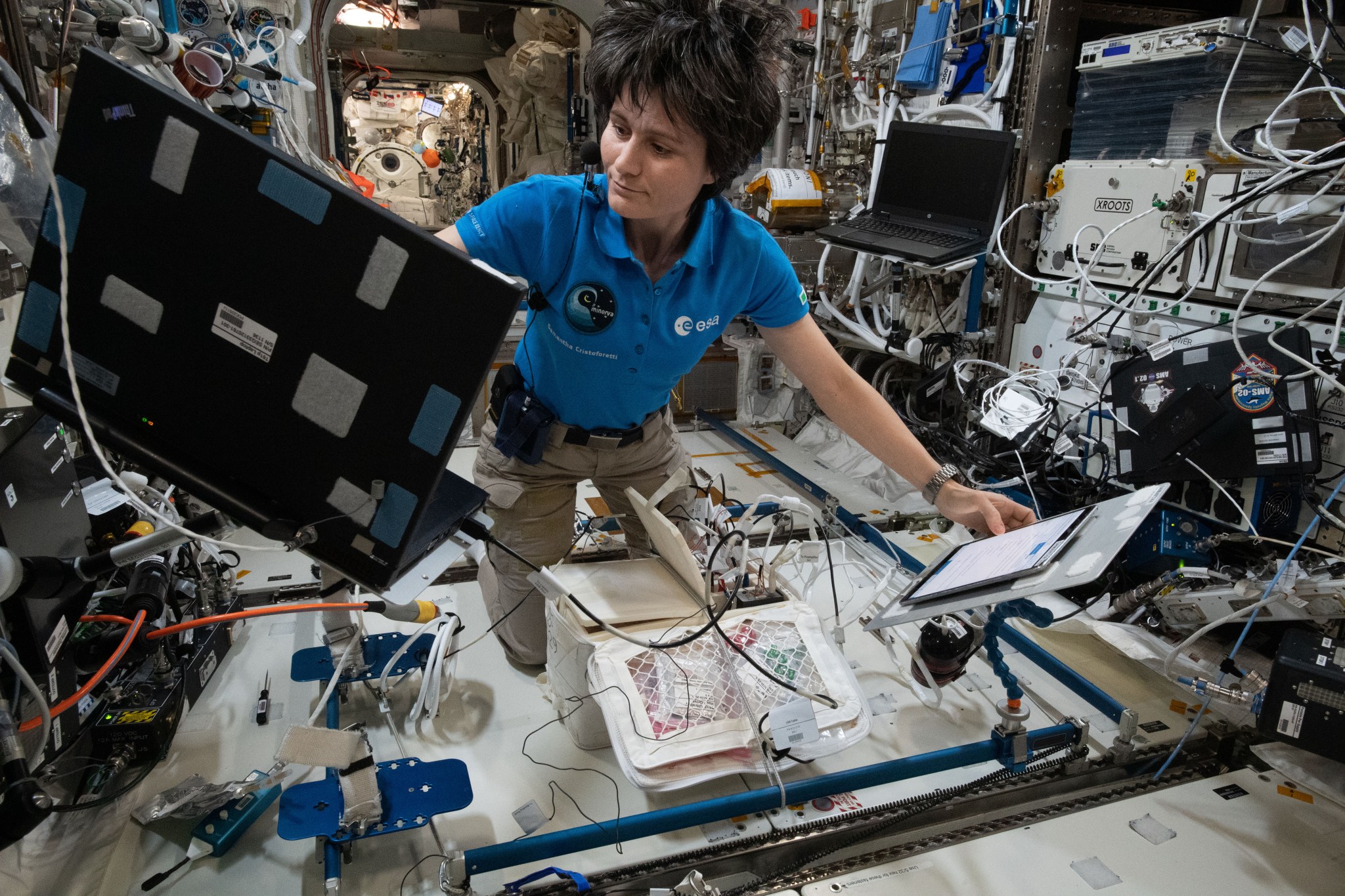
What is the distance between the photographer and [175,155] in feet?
2.99

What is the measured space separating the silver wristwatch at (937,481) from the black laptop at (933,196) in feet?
5.74

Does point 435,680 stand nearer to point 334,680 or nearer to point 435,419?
point 334,680

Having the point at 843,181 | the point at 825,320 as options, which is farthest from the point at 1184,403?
the point at 843,181

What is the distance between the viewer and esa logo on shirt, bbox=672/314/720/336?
1865 mm

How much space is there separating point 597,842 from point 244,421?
1.05 metres

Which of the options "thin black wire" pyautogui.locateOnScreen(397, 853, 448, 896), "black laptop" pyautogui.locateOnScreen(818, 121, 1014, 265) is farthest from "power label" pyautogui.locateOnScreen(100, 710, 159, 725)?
"black laptop" pyautogui.locateOnScreen(818, 121, 1014, 265)

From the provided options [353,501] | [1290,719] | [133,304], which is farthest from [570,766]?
[1290,719]

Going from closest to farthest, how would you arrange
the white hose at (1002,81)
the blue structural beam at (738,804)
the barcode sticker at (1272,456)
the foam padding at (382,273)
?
1. the foam padding at (382,273)
2. the blue structural beam at (738,804)
3. the barcode sticker at (1272,456)
4. the white hose at (1002,81)

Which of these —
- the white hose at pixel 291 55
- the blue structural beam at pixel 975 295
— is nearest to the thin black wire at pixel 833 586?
the blue structural beam at pixel 975 295

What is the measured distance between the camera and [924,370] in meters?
4.12

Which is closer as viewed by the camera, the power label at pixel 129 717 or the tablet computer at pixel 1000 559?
the tablet computer at pixel 1000 559

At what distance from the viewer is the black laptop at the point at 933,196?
3312 mm

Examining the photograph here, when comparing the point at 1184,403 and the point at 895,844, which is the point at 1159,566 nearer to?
the point at 1184,403

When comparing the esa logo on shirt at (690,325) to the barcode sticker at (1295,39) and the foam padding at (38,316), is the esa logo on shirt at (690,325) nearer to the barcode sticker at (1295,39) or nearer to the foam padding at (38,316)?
the foam padding at (38,316)
